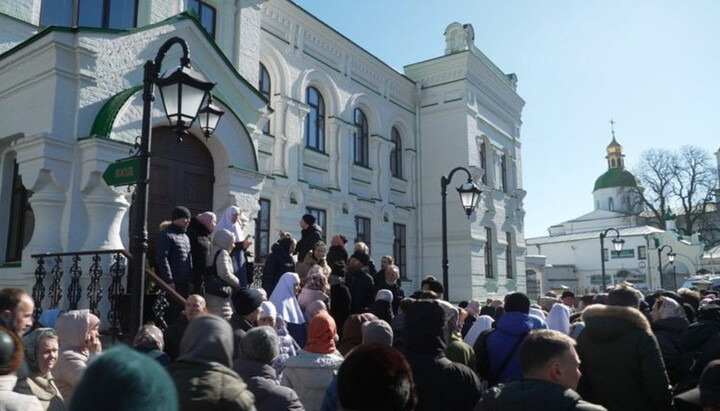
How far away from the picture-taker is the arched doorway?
360 inches

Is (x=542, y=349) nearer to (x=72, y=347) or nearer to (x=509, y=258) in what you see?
(x=72, y=347)

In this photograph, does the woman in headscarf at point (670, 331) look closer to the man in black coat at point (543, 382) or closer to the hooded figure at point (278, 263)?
the man in black coat at point (543, 382)

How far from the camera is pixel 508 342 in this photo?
14.5 feet

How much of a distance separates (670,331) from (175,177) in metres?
7.75

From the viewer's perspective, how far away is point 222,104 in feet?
32.0

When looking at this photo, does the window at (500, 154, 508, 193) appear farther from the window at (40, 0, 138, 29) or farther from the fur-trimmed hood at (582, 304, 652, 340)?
the fur-trimmed hood at (582, 304, 652, 340)

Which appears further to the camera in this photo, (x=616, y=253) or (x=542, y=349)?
(x=616, y=253)

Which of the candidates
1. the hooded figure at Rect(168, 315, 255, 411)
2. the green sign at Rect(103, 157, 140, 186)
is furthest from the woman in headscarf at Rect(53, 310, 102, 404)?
the green sign at Rect(103, 157, 140, 186)

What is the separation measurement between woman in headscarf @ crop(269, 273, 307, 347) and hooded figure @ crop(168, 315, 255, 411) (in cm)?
396

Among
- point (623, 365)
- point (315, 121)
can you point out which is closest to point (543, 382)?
point (623, 365)

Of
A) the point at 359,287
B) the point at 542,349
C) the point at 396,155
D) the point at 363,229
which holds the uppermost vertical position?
the point at 396,155

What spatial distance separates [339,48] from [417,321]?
15358 mm

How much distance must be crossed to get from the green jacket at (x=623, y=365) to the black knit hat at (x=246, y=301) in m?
2.80

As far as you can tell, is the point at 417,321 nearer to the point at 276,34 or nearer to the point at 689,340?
the point at 689,340
